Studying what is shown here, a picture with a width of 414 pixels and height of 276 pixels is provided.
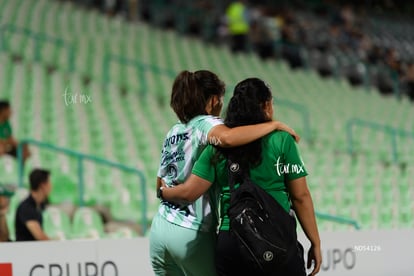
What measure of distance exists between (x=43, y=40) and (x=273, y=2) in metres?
10.9

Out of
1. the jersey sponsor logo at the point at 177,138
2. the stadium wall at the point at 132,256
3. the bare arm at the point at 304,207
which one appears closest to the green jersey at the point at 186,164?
the jersey sponsor logo at the point at 177,138

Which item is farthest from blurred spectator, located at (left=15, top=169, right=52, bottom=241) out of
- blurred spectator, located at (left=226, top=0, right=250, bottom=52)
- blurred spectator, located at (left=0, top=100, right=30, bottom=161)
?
blurred spectator, located at (left=226, top=0, right=250, bottom=52)

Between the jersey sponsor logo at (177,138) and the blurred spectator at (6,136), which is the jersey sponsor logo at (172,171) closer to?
the jersey sponsor logo at (177,138)

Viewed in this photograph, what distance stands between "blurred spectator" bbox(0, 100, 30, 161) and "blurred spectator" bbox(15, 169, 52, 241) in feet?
5.25

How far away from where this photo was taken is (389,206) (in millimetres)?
11320

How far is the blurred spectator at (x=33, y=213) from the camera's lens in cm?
724

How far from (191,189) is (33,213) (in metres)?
3.34

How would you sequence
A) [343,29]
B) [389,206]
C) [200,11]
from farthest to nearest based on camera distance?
[343,29] → [200,11] → [389,206]

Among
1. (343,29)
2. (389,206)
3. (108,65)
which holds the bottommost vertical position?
(389,206)

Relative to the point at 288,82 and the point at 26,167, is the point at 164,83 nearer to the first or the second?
the point at 288,82

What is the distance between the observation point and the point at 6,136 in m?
9.35

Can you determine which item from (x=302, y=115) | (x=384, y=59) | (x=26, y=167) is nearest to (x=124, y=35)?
(x=302, y=115)

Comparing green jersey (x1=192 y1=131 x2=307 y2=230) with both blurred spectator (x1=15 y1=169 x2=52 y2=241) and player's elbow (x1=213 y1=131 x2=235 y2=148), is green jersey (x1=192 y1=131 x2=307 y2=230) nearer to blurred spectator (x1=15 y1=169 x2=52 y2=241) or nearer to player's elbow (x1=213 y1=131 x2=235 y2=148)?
player's elbow (x1=213 y1=131 x2=235 y2=148)

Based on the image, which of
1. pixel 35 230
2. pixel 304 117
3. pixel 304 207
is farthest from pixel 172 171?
pixel 304 117
